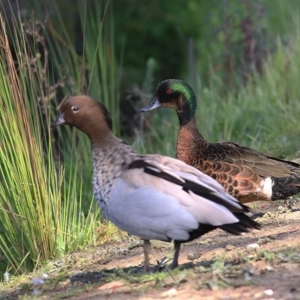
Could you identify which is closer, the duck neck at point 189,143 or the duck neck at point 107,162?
the duck neck at point 107,162

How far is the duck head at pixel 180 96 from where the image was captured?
21.9ft

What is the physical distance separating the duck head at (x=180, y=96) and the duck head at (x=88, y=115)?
1.92 metres

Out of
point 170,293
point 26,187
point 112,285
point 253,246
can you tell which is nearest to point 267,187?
point 253,246

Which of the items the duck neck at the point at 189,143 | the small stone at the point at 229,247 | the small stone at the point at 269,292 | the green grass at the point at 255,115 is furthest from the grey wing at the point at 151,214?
the green grass at the point at 255,115

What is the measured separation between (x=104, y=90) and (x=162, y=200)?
3.69m

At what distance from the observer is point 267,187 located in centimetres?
608

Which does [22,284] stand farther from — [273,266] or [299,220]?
[299,220]

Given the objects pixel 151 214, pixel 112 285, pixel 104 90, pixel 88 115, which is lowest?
pixel 112 285

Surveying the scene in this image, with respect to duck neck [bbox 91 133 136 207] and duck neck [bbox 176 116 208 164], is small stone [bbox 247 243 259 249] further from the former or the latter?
duck neck [bbox 176 116 208 164]

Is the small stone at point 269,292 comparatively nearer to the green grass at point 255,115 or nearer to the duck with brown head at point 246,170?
the duck with brown head at point 246,170

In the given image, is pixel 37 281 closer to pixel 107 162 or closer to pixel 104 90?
pixel 107 162

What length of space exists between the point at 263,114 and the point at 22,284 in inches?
178

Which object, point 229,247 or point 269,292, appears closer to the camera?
point 269,292

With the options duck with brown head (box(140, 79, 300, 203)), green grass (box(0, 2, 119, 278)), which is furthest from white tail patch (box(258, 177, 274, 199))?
green grass (box(0, 2, 119, 278))
